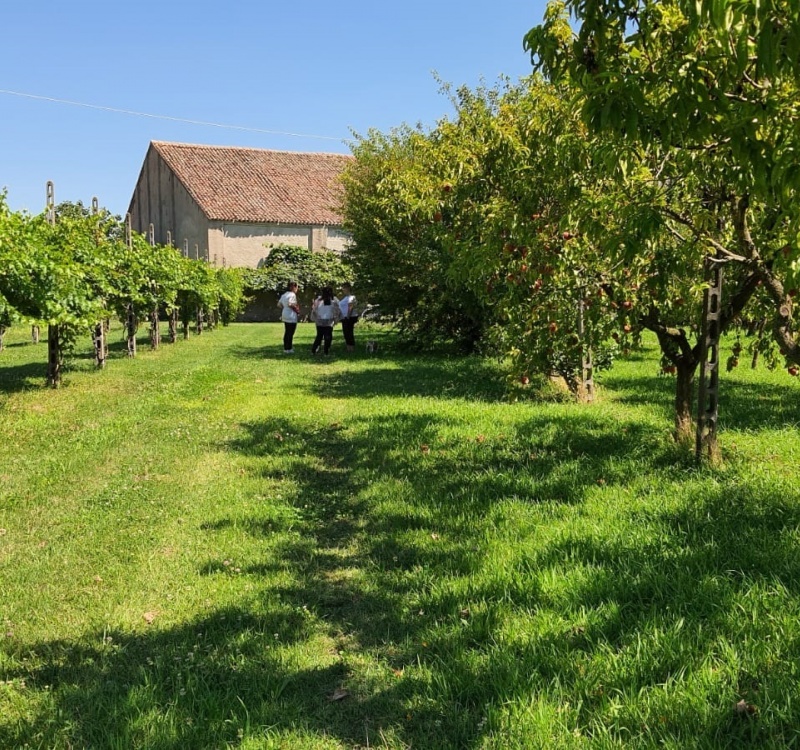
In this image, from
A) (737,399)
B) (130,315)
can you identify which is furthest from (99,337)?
(737,399)

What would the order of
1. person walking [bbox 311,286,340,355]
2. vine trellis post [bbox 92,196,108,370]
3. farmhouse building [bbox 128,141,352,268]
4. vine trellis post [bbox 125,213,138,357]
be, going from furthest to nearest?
1. farmhouse building [bbox 128,141,352,268]
2. person walking [bbox 311,286,340,355]
3. vine trellis post [bbox 125,213,138,357]
4. vine trellis post [bbox 92,196,108,370]

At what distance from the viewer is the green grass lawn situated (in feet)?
8.43

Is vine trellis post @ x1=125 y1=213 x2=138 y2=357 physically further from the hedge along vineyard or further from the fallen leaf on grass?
the fallen leaf on grass

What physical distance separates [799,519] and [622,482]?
1375mm

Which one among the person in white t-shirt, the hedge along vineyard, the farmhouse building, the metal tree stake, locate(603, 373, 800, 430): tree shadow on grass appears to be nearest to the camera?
the metal tree stake

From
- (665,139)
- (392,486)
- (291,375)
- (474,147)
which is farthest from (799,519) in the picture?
(291,375)

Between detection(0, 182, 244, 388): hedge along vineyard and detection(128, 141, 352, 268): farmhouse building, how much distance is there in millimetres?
18545

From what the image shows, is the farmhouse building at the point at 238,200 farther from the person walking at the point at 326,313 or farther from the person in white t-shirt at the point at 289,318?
the person walking at the point at 326,313

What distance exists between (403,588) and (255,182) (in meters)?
39.7

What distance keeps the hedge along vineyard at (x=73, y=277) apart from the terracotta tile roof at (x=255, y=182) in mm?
19634

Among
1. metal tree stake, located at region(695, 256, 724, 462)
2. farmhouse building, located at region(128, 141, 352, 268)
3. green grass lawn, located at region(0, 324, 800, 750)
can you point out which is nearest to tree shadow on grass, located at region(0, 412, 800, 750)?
green grass lawn, located at region(0, 324, 800, 750)

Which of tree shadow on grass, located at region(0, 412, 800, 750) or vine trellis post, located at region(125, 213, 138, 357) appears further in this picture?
vine trellis post, located at region(125, 213, 138, 357)

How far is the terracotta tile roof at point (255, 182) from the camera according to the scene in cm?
3747

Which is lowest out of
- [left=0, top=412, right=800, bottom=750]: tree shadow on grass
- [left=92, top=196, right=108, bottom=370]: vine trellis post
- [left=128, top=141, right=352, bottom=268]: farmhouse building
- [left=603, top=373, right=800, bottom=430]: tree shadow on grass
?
[left=0, top=412, right=800, bottom=750]: tree shadow on grass
